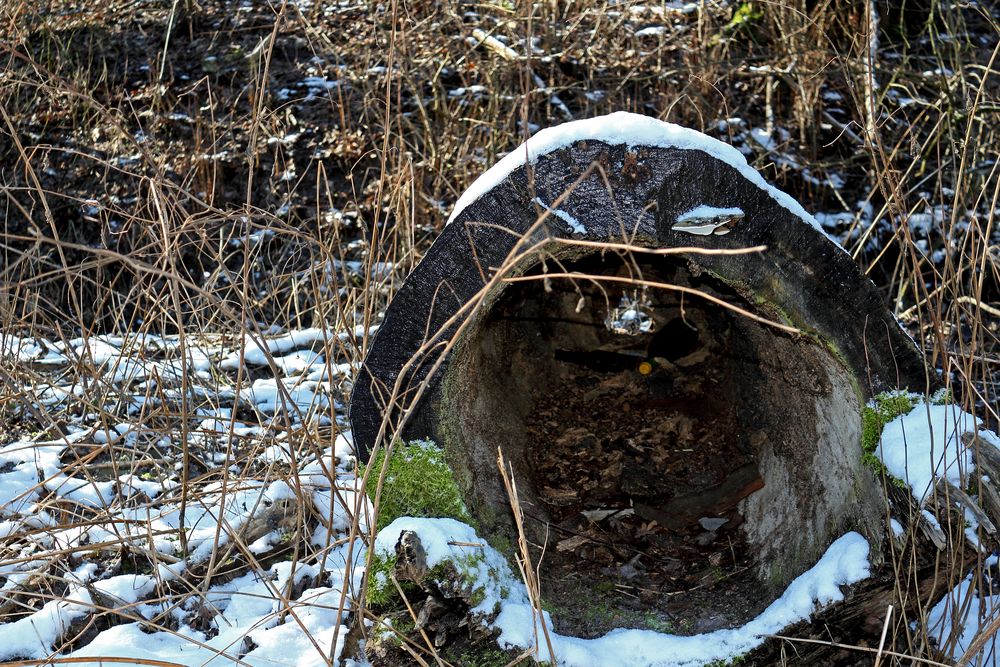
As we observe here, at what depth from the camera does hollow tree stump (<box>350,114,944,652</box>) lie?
2029mm

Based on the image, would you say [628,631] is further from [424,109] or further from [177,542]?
[424,109]

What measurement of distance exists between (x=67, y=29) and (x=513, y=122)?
3827 mm

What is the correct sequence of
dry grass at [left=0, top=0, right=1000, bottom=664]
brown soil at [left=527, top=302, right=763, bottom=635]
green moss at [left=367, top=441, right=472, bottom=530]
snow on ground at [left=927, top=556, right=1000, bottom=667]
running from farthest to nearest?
dry grass at [left=0, top=0, right=1000, bottom=664], brown soil at [left=527, top=302, right=763, bottom=635], green moss at [left=367, top=441, right=472, bottom=530], snow on ground at [left=927, top=556, right=1000, bottom=667]

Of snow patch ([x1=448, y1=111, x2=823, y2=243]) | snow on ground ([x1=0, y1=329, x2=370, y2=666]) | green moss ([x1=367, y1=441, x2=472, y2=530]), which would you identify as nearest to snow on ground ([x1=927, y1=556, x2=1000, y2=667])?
snow patch ([x1=448, y1=111, x2=823, y2=243])

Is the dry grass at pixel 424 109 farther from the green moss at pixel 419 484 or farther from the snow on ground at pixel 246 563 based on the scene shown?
the green moss at pixel 419 484

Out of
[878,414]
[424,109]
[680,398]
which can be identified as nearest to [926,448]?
[878,414]

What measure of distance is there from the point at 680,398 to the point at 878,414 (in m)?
1.60

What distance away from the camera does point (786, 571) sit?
2.40 m

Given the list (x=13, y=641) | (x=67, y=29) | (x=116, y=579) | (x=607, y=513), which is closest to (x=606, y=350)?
(x=607, y=513)

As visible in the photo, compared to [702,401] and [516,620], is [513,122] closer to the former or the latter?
[702,401]

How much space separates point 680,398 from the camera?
3740mm

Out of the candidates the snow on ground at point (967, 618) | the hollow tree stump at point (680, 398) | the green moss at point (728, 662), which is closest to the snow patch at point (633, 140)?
the hollow tree stump at point (680, 398)

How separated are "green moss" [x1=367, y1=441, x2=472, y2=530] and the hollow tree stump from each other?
0.06 meters

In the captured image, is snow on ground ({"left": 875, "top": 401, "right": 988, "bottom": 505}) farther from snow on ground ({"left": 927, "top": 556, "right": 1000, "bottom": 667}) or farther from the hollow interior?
snow on ground ({"left": 927, "top": 556, "right": 1000, "bottom": 667})
